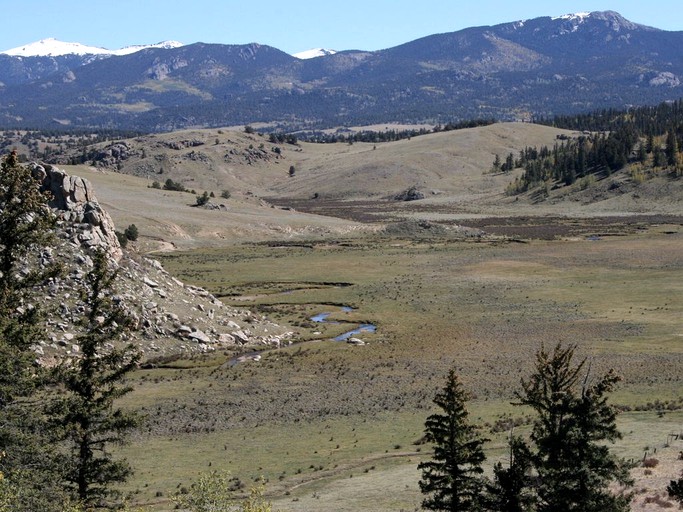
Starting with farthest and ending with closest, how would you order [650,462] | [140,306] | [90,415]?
1. [140,306]
2. [650,462]
3. [90,415]

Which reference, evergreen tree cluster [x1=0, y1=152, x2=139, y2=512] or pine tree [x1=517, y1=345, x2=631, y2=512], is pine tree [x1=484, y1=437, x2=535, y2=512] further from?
evergreen tree cluster [x1=0, y1=152, x2=139, y2=512]

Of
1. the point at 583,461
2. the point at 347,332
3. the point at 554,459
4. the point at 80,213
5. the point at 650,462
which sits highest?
the point at 80,213

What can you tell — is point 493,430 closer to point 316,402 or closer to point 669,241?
point 316,402

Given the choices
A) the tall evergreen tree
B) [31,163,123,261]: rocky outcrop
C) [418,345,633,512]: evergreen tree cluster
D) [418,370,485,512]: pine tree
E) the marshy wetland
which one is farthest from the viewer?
the tall evergreen tree

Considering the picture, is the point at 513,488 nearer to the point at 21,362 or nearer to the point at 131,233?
the point at 21,362

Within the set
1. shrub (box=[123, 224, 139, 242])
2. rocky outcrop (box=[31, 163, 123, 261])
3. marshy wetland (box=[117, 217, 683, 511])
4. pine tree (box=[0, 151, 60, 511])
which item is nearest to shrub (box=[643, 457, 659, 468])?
marshy wetland (box=[117, 217, 683, 511])

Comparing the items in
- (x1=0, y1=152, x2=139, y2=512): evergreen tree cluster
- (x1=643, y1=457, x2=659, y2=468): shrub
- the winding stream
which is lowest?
the winding stream

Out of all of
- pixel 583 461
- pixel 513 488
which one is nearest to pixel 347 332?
pixel 513 488

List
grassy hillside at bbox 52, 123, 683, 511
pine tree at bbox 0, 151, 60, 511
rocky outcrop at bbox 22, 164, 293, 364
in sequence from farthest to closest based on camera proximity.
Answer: rocky outcrop at bbox 22, 164, 293, 364
grassy hillside at bbox 52, 123, 683, 511
pine tree at bbox 0, 151, 60, 511

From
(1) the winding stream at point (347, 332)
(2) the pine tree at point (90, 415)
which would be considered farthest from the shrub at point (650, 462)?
(1) the winding stream at point (347, 332)

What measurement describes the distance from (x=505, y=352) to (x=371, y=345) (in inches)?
386

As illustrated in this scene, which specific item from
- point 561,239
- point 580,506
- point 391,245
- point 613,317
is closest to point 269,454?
point 580,506

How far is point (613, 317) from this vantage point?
72.0m

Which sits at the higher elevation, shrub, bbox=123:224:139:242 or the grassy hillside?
shrub, bbox=123:224:139:242
